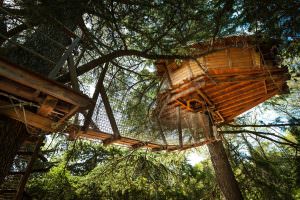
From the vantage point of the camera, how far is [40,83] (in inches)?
119

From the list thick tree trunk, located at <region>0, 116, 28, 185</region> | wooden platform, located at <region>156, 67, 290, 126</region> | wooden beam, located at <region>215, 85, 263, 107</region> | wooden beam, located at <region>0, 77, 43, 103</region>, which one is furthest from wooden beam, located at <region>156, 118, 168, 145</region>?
wooden beam, located at <region>0, 77, 43, 103</region>

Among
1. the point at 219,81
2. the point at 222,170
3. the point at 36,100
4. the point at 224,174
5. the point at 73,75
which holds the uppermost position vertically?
the point at 219,81

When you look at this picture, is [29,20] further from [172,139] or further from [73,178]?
[73,178]

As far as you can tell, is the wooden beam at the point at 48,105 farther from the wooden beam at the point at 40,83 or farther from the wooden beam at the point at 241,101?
the wooden beam at the point at 241,101

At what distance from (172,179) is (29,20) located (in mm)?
6307

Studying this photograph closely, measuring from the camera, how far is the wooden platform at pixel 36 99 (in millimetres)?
2922

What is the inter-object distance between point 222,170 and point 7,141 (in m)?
6.07

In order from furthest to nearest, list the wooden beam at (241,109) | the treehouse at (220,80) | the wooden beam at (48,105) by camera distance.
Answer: the wooden beam at (241,109) → the treehouse at (220,80) → the wooden beam at (48,105)

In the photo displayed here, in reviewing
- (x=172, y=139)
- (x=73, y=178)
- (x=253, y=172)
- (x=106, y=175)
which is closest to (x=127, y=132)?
(x=172, y=139)

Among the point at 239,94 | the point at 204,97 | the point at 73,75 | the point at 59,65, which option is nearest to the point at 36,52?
the point at 59,65

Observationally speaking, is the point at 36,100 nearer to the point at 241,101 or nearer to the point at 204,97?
the point at 204,97

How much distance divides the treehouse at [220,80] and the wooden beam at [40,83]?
2.67 meters

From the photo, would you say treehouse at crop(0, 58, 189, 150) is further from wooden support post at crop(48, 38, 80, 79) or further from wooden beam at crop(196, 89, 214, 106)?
wooden beam at crop(196, 89, 214, 106)

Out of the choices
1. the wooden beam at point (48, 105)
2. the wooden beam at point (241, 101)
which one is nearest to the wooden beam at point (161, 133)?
the wooden beam at point (241, 101)
